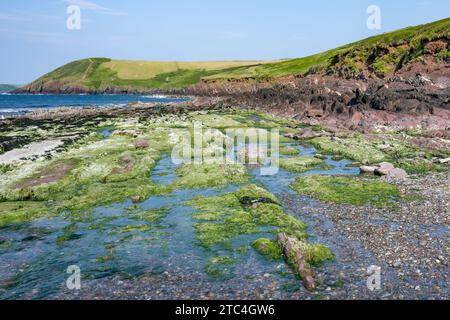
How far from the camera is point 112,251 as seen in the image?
22.5 meters

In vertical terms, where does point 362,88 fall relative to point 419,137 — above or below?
above

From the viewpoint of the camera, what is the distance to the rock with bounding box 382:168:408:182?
3546cm

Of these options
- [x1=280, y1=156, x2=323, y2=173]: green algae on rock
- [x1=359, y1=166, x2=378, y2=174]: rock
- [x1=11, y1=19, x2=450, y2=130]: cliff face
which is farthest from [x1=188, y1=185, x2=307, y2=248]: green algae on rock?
[x1=11, y1=19, x2=450, y2=130]: cliff face

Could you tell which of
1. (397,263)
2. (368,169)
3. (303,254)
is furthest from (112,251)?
(368,169)

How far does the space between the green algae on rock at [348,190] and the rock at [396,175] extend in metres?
1.56

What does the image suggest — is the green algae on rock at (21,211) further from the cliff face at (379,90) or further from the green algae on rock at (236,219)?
the cliff face at (379,90)

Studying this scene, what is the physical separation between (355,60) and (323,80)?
10.3 meters

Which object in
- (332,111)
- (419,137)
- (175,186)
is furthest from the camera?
(332,111)

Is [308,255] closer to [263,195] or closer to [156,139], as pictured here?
[263,195]

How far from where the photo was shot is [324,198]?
31250 millimetres

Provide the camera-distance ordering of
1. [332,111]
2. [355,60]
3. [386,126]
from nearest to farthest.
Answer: [386,126]
[332,111]
[355,60]

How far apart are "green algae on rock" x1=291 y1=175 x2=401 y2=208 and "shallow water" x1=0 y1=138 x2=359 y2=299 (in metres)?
9.60

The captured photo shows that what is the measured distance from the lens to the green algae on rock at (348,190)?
30.3 metres

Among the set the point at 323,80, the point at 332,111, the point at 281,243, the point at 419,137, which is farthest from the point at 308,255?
the point at 323,80
